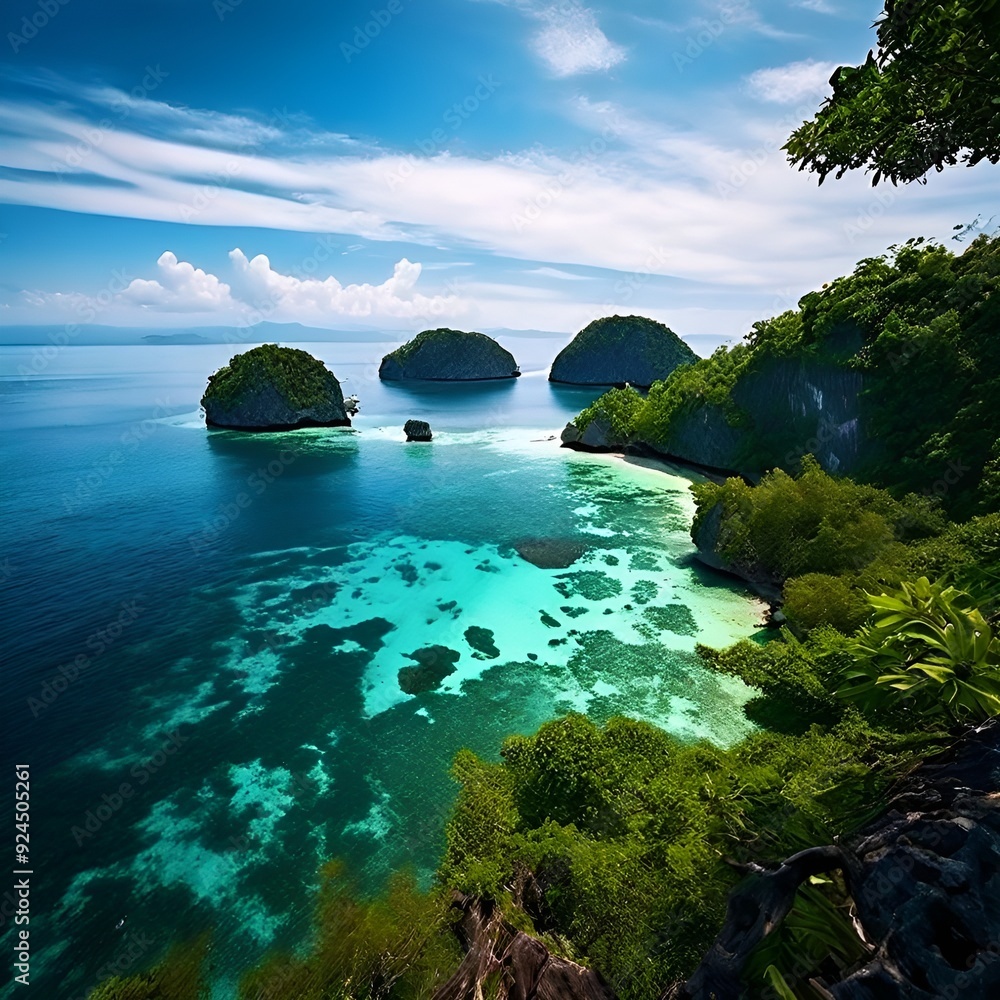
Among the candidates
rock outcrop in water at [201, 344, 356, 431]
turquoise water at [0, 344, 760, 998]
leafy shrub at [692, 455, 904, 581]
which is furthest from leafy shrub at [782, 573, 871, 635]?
rock outcrop in water at [201, 344, 356, 431]

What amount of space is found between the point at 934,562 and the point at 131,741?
30.4 m

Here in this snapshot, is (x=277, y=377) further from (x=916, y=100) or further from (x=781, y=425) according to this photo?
(x=916, y=100)

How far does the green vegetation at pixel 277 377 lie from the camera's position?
261 ft

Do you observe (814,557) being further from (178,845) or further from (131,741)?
(131,741)

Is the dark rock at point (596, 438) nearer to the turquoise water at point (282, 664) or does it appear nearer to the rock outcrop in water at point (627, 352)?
the turquoise water at point (282, 664)

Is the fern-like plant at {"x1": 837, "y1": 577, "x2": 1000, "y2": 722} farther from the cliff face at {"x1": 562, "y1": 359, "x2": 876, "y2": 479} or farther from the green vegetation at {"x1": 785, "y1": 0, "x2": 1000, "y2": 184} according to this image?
the cliff face at {"x1": 562, "y1": 359, "x2": 876, "y2": 479}

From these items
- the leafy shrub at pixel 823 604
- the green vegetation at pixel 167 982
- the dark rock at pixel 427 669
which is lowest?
the green vegetation at pixel 167 982

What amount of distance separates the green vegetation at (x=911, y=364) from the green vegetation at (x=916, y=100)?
1733cm

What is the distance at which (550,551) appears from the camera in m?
36.6

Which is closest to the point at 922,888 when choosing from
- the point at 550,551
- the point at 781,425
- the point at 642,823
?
the point at 642,823

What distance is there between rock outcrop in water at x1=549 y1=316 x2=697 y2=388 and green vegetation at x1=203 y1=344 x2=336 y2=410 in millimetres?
93051

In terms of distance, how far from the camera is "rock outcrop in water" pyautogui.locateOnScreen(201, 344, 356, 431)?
261ft

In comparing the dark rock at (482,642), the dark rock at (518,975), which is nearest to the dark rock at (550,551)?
the dark rock at (482,642)

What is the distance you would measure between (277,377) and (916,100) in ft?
273
